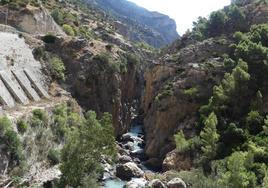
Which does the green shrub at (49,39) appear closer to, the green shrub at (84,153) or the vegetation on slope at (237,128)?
the vegetation on slope at (237,128)

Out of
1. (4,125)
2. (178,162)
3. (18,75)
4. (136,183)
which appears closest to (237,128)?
(178,162)

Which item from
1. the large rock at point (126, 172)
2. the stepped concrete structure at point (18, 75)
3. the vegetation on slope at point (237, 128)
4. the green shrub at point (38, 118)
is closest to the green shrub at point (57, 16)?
the stepped concrete structure at point (18, 75)

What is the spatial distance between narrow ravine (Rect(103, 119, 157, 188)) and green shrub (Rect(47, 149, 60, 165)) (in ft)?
35.1

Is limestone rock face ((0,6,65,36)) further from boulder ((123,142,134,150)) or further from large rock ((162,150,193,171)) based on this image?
large rock ((162,150,193,171))

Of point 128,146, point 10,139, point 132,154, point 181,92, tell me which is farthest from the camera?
point 128,146

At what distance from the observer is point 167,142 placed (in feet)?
380

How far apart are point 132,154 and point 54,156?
158 ft

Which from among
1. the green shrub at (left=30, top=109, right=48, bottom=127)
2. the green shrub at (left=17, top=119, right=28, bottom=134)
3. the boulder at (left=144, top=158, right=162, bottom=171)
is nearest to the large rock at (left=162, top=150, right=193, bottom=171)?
the boulder at (left=144, top=158, right=162, bottom=171)

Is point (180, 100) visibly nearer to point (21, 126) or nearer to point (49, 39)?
point (49, 39)

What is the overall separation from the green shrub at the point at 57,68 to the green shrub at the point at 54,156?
2966cm

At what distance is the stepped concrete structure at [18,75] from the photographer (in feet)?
262

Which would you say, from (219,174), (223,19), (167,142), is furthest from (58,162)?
(223,19)

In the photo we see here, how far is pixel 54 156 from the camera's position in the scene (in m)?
76.3

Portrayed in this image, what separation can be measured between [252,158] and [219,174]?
24.8 feet
